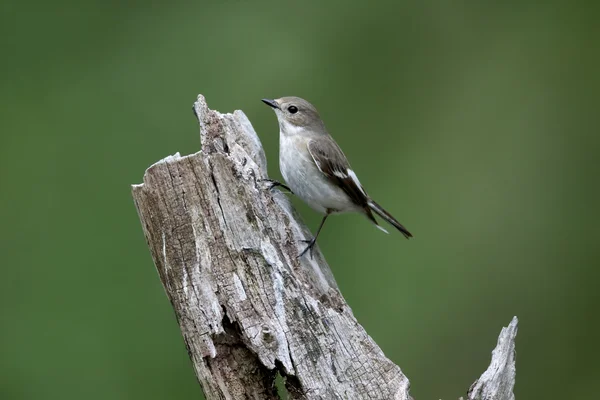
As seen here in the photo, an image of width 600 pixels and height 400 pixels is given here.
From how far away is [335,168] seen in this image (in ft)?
19.0

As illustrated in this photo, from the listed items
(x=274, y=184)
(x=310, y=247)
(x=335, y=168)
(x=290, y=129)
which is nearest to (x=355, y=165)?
(x=290, y=129)

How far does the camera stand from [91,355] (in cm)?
750

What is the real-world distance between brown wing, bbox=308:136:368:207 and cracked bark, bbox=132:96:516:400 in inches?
67.1

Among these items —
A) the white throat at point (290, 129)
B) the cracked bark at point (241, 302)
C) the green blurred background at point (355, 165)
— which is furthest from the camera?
the green blurred background at point (355, 165)

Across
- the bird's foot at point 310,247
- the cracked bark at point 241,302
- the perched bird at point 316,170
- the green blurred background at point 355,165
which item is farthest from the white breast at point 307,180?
the green blurred background at point 355,165

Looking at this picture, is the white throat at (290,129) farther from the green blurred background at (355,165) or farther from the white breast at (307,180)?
the green blurred background at (355,165)

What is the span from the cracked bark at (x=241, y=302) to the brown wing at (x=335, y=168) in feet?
5.60

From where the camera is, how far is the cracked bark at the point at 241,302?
12.7 ft

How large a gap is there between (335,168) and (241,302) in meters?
2.08

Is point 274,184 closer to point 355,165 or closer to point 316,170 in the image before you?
point 316,170

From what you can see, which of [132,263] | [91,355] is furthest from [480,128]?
[91,355]

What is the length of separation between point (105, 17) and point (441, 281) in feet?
15.6

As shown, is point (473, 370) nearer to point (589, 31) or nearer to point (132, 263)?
point (132, 263)

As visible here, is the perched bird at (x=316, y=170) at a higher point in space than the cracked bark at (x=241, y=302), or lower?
higher
